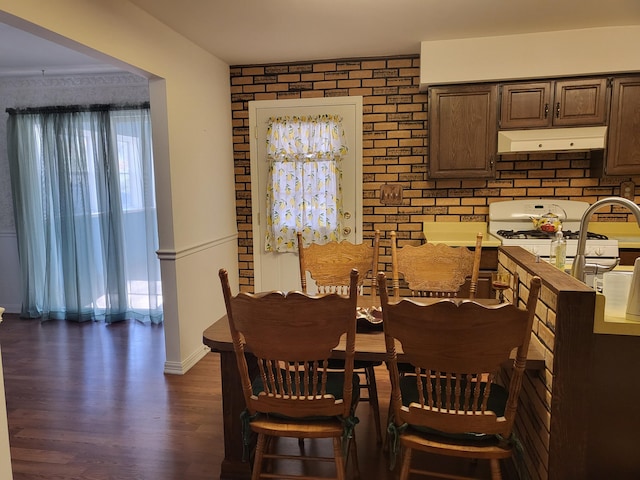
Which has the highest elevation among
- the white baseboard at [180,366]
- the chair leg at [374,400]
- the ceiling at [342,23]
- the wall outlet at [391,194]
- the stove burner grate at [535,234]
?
the ceiling at [342,23]

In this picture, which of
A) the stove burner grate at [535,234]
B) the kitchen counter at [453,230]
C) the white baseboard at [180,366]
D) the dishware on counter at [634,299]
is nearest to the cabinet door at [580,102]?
the stove burner grate at [535,234]

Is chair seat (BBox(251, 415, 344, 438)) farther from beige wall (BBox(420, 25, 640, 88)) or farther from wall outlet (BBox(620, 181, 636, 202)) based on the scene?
wall outlet (BBox(620, 181, 636, 202))

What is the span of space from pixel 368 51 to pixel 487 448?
307cm

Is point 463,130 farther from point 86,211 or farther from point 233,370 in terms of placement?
point 86,211

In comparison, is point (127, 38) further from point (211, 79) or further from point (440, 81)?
point (440, 81)

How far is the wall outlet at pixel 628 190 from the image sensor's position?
3.50 m

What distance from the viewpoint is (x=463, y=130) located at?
11.4 feet

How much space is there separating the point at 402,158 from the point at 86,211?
9.82ft

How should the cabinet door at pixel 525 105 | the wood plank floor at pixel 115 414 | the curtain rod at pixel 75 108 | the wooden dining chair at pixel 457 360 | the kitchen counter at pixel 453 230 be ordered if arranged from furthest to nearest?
the curtain rod at pixel 75 108 → the kitchen counter at pixel 453 230 → the cabinet door at pixel 525 105 → the wood plank floor at pixel 115 414 → the wooden dining chair at pixel 457 360

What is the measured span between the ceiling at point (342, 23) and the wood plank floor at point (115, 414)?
7.82 ft

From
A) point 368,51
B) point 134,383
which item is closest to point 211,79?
point 368,51

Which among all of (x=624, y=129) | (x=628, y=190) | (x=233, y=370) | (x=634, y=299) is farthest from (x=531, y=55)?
(x=233, y=370)

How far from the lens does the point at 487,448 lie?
152cm

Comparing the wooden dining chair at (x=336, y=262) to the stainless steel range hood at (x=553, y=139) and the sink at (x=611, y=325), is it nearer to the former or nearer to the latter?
the sink at (x=611, y=325)
